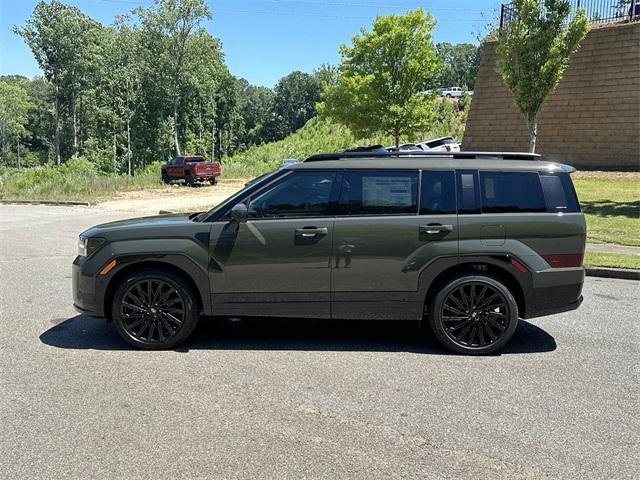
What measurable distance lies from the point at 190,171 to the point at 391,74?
13.2 metres

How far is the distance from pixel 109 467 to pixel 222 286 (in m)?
2.12

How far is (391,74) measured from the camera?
82.2 ft

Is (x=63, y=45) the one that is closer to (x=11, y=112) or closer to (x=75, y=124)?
(x=75, y=124)

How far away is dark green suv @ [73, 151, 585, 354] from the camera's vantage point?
16.4ft

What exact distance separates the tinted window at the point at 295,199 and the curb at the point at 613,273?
5.63 metres

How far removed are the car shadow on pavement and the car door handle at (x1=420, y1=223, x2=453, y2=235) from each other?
1.12 m

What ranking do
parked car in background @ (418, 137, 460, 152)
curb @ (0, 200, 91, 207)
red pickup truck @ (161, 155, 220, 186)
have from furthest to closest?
red pickup truck @ (161, 155, 220, 186)
parked car in background @ (418, 137, 460, 152)
curb @ (0, 200, 91, 207)

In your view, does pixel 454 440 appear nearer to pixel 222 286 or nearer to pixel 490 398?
pixel 490 398

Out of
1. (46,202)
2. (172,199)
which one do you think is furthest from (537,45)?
(46,202)

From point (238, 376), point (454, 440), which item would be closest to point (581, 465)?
point (454, 440)

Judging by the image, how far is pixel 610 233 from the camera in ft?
38.8

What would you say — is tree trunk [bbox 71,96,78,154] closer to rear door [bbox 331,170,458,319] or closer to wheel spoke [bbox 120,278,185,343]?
wheel spoke [bbox 120,278,185,343]

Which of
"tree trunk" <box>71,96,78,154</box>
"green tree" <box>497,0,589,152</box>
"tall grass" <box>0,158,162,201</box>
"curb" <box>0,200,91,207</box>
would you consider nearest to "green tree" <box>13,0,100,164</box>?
"tree trunk" <box>71,96,78,154</box>

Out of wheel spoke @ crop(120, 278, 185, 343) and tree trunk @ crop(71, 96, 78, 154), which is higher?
tree trunk @ crop(71, 96, 78, 154)
